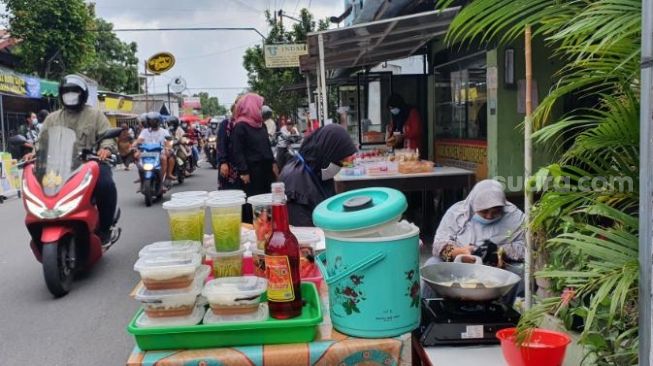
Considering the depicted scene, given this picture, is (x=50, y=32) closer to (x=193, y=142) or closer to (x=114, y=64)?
(x=193, y=142)

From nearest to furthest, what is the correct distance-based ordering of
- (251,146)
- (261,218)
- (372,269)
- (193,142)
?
(372,269) < (261,218) < (251,146) < (193,142)

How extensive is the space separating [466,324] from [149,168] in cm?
848

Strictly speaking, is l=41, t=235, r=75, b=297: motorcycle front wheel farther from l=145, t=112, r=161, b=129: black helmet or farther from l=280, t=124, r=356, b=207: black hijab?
l=145, t=112, r=161, b=129: black helmet

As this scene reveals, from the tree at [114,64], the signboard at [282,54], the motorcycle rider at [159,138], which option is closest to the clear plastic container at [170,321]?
the motorcycle rider at [159,138]

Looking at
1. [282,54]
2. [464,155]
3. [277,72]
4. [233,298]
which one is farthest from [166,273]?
[277,72]

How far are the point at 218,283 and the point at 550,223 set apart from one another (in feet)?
3.48

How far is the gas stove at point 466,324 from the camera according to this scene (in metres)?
1.88

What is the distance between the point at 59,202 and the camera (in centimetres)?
467

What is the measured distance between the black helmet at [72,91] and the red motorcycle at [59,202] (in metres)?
0.42

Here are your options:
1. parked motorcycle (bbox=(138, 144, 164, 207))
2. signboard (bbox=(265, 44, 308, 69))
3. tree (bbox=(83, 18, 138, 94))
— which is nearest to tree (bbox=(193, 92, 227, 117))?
tree (bbox=(83, 18, 138, 94))

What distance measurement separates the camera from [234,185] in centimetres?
594

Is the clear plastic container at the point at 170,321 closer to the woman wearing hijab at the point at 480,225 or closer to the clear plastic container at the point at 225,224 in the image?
the clear plastic container at the point at 225,224

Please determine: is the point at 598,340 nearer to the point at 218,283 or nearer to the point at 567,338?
the point at 567,338

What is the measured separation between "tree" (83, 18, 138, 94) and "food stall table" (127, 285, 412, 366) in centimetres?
3815
